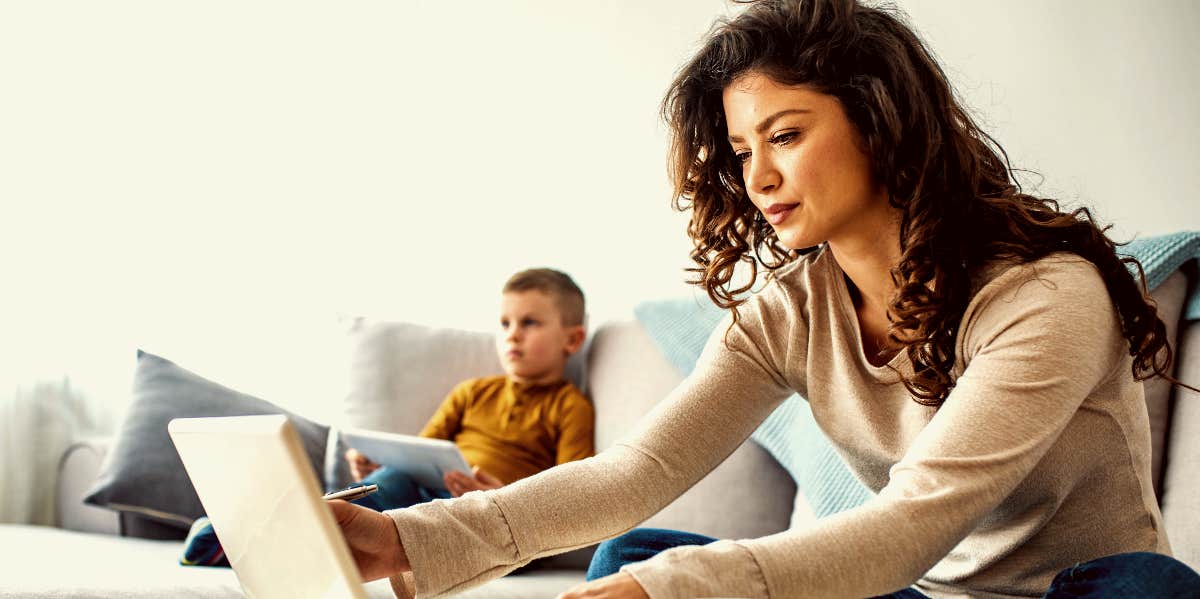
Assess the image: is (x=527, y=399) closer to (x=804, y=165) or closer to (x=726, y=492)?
(x=726, y=492)

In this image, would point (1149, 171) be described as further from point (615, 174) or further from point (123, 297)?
point (123, 297)

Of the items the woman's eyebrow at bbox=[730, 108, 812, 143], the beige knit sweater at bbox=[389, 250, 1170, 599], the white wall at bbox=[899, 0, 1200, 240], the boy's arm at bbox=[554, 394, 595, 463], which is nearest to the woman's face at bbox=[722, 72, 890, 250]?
the woman's eyebrow at bbox=[730, 108, 812, 143]

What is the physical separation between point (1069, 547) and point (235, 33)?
2.36 m

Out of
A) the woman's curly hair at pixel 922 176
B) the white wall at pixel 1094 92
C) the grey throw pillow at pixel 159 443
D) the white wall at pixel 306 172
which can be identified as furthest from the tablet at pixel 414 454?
the white wall at pixel 1094 92

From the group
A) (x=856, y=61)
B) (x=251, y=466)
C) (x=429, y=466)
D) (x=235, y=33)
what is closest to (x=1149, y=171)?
A: (x=856, y=61)

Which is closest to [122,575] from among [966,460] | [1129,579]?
[966,460]

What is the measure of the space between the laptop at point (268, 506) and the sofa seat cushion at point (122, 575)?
0.47m

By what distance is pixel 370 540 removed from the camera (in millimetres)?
979

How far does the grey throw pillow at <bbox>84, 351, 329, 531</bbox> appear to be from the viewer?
80.1 inches

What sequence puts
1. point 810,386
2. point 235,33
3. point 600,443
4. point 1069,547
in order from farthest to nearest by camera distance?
1. point 235,33
2. point 600,443
3. point 810,386
4. point 1069,547

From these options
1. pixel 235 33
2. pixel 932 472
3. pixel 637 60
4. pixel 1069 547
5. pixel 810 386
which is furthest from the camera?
pixel 235 33

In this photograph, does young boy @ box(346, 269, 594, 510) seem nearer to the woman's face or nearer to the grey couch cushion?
the grey couch cushion

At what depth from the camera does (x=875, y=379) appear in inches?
47.6

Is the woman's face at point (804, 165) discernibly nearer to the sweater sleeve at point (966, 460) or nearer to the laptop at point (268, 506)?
the sweater sleeve at point (966, 460)
